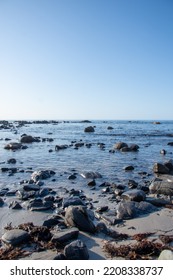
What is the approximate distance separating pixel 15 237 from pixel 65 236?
51.9 inches

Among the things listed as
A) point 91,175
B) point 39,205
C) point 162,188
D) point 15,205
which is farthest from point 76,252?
point 91,175

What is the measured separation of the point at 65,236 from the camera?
22.3ft

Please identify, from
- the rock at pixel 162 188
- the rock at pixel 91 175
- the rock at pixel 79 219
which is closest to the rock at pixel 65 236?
the rock at pixel 79 219

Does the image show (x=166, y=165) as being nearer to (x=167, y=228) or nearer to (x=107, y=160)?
(x=107, y=160)

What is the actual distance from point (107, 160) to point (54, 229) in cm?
1350

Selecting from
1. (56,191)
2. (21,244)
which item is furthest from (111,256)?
(56,191)

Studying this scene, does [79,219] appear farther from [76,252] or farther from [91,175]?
[91,175]

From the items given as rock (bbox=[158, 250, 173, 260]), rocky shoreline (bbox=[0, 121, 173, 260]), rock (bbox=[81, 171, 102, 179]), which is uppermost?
rock (bbox=[158, 250, 173, 260])

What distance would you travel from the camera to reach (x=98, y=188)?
1256 cm

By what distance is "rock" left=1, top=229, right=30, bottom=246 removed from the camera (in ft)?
22.2

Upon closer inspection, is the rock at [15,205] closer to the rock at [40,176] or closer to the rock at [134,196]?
the rock at [40,176]

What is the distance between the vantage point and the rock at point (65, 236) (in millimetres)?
6699

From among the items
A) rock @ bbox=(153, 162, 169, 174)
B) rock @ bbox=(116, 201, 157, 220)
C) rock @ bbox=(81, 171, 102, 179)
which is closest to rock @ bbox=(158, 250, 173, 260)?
rock @ bbox=(116, 201, 157, 220)

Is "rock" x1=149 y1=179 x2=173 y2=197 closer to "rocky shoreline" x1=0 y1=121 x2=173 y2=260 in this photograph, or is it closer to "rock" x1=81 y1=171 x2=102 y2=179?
"rocky shoreline" x1=0 y1=121 x2=173 y2=260
